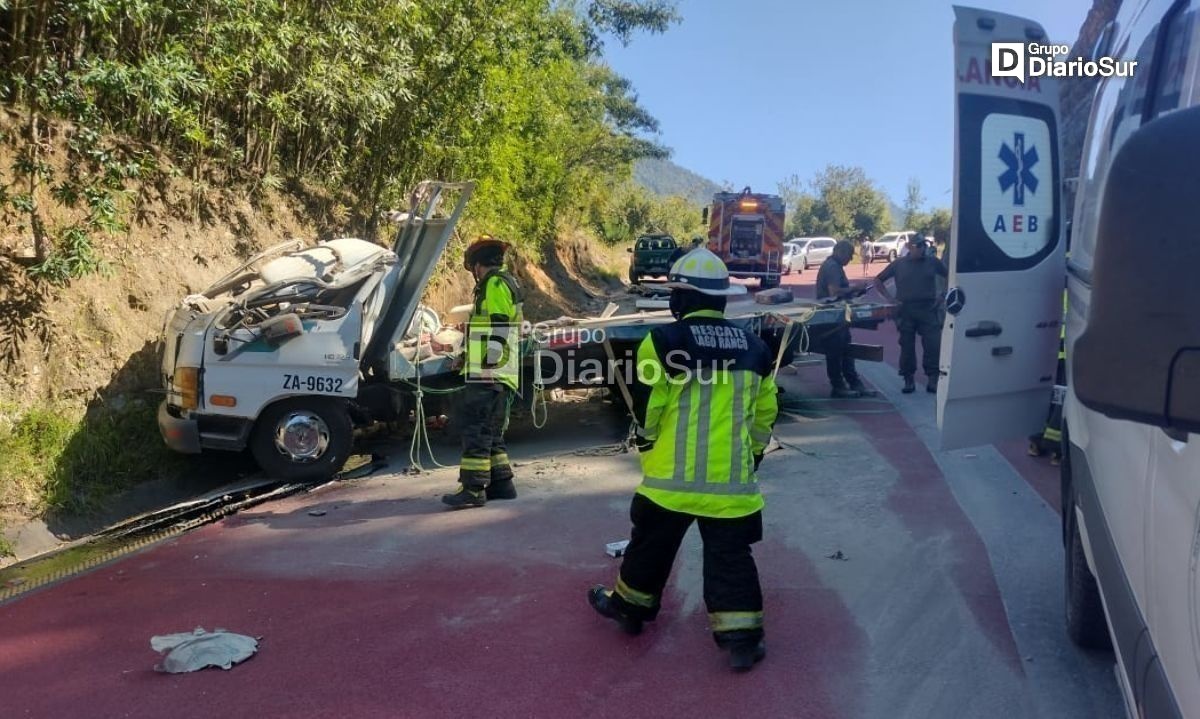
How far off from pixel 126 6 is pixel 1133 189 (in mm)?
6879

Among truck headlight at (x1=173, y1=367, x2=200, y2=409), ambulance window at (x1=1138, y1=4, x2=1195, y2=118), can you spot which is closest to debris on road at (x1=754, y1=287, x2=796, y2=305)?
truck headlight at (x1=173, y1=367, x2=200, y2=409)

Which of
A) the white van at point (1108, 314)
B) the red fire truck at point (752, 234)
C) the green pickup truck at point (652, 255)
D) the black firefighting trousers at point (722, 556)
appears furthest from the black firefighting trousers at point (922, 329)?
the green pickup truck at point (652, 255)

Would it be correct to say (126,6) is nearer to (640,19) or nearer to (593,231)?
(640,19)

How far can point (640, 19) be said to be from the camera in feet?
67.5

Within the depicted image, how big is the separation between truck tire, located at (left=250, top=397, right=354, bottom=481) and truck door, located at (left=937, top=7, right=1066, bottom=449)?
15.1ft

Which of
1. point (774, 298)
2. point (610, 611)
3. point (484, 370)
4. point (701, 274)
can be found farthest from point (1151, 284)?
point (774, 298)

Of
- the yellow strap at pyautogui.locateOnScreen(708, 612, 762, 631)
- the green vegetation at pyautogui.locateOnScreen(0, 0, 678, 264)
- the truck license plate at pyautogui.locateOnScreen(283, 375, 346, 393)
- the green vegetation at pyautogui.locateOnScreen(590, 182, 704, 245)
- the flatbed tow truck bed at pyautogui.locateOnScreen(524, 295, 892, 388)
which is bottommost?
the yellow strap at pyautogui.locateOnScreen(708, 612, 762, 631)

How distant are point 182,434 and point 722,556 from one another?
4.69m

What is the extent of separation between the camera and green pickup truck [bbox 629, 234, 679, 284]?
88.7ft

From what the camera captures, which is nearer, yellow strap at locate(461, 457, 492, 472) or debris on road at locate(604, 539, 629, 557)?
debris on road at locate(604, 539, 629, 557)

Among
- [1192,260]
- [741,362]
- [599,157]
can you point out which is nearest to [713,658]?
[741,362]

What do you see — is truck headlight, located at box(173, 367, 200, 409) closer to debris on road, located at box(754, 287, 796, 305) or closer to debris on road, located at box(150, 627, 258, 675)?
debris on road, located at box(150, 627, 258, 675)

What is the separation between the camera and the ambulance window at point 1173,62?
236 cm

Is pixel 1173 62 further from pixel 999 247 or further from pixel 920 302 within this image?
pixel 920 302
